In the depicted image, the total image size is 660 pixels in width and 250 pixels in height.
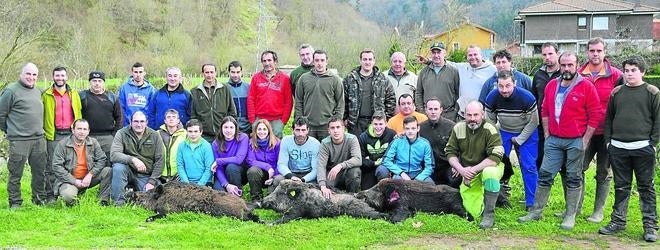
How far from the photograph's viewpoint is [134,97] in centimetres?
897

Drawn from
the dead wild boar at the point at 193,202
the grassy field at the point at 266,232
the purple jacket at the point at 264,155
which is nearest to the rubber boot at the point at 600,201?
the grassy field at the point at 266,232

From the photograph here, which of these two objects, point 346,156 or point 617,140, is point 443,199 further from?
point 617,140

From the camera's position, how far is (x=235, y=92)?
9.20 metres

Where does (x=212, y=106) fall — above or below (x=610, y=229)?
above

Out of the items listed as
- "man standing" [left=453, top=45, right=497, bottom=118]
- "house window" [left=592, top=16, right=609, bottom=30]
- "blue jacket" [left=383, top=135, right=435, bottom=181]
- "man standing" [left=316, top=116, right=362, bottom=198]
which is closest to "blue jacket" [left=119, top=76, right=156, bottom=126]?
"man standing" [left=316, top=116, right=362, bottom=198]

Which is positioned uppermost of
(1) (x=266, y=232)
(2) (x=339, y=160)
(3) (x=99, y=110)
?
(3) (x=99, y=110)

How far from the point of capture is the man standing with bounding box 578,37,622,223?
683cm

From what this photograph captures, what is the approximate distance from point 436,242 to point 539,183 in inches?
66.7

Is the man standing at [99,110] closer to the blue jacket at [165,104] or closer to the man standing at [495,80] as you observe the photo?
the blue jacket at [165,104]

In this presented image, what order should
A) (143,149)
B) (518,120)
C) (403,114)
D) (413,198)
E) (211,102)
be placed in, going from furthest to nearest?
1. (211,102)
2. (403,114)
3. (143,149)
4. (518,120)
5. (413,198)

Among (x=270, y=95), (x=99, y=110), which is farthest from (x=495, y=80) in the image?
(x=99, y=110)

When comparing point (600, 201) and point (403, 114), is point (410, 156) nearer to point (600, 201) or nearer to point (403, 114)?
point (403, 114)

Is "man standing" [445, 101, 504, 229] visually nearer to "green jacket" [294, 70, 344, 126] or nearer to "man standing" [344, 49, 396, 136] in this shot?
"man standing" [344, 49, 396, 136]

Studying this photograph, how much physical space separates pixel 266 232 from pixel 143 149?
2.68 m
